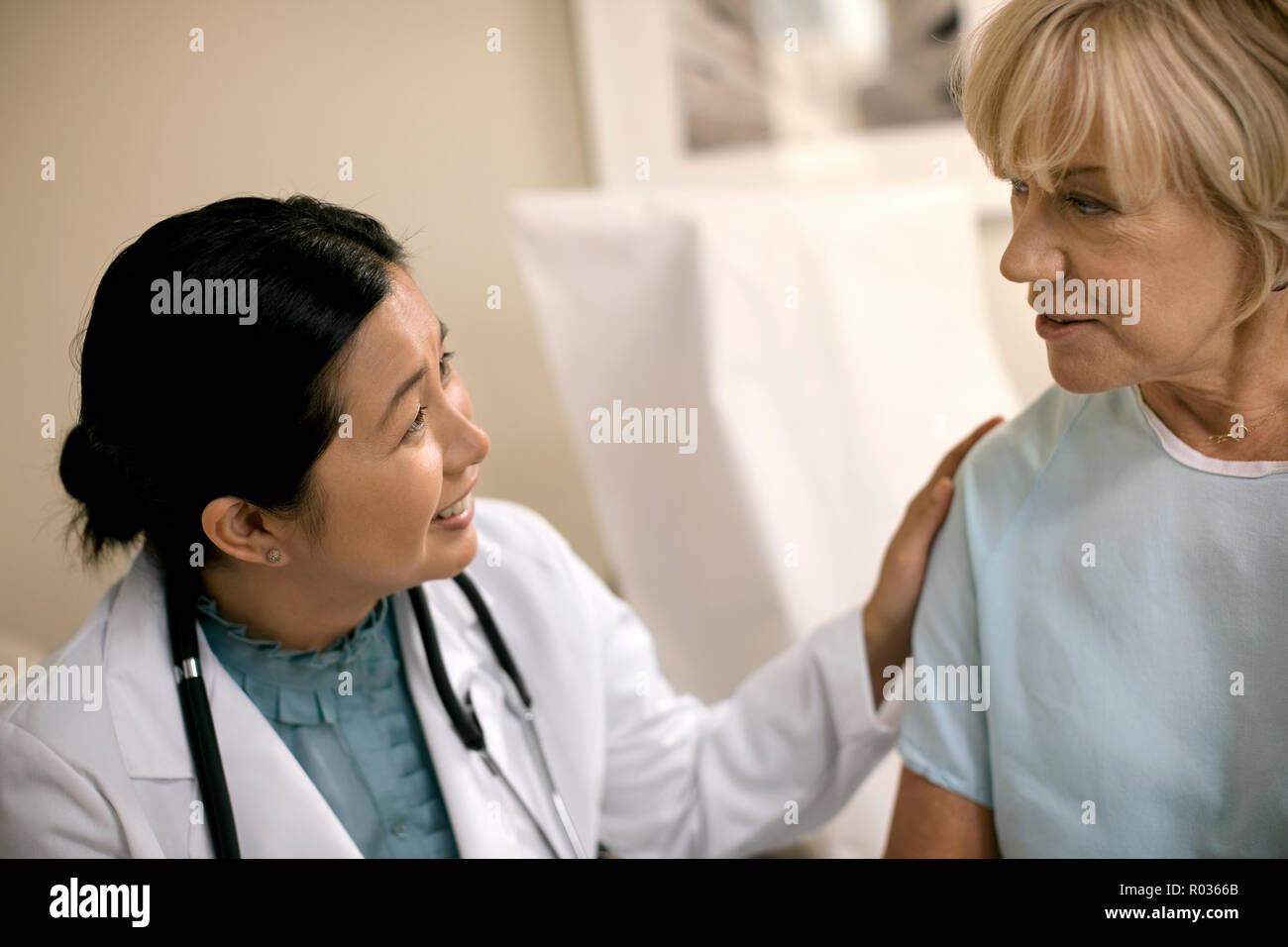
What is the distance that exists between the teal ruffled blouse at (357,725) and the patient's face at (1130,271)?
571 millimetres

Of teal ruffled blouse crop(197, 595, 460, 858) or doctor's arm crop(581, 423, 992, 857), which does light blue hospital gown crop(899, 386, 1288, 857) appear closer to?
doctor's arm crop(581, 423, 992, 857)

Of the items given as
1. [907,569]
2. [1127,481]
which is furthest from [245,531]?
[1127,481]

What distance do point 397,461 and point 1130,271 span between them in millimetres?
486

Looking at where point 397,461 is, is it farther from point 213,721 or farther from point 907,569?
point 907,569

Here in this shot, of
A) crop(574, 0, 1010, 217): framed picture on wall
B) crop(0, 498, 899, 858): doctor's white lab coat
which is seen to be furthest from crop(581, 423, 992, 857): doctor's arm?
crop(574, 0, 1010, 217): framed picture on wall

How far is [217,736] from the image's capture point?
0.78 metres

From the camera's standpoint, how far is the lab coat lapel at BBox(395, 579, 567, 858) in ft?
2.86

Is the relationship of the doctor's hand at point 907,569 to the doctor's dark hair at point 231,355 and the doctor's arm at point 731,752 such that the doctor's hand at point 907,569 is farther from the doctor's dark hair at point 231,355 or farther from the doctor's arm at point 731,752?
the doctor's dark hair at point 231,355

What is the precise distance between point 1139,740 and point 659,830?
0.47m

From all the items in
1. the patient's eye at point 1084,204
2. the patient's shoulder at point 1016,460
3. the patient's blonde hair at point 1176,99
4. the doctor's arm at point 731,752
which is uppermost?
the patient's blonde hair at point 1176,99

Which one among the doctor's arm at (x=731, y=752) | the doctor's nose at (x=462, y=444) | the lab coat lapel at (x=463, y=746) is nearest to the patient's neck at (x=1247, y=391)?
the doctor's arm at (x=731, y=752)

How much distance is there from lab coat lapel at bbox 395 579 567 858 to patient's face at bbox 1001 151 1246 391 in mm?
529

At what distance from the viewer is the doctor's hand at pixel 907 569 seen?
88 centimetres
